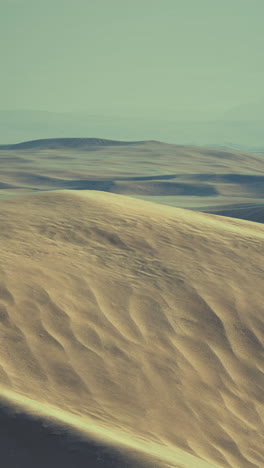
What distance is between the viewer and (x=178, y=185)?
6275cm

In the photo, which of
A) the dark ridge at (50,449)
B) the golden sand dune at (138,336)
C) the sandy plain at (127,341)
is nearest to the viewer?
the dark ridge at (50,449)

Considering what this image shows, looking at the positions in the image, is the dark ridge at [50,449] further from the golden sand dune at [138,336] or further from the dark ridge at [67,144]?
the dark ridge at [67,144]

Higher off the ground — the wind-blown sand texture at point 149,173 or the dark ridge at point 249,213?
the wind-blown sand texture at point 149,173

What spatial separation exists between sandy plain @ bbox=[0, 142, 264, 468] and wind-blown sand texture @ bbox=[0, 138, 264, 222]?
73.9ft

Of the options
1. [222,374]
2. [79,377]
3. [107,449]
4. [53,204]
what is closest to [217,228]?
[53,204]

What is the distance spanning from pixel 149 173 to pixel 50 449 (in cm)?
6921

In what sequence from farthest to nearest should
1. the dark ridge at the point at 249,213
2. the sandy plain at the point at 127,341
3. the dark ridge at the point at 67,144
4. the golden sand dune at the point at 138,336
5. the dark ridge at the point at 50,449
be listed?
the dark ridge at the point at 67,144 → the dark ridge at the point at 249,213 → the golden sand dune at the point at 138,336 → the sandy plain at the point at 127,341 → the dark ridge at the point at 50,449

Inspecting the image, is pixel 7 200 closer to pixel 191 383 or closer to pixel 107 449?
pixel 191 383

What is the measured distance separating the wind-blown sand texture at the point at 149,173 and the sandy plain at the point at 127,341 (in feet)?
73.9

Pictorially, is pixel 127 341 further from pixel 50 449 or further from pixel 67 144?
pixel 67 144

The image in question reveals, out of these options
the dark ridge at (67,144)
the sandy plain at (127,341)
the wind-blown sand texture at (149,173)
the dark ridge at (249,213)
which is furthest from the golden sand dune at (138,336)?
the dark ridge at (67,144)

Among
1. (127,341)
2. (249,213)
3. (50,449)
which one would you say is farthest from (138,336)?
(249,213)

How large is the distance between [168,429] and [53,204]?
7292 mm

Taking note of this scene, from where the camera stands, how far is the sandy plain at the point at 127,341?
438 cm
